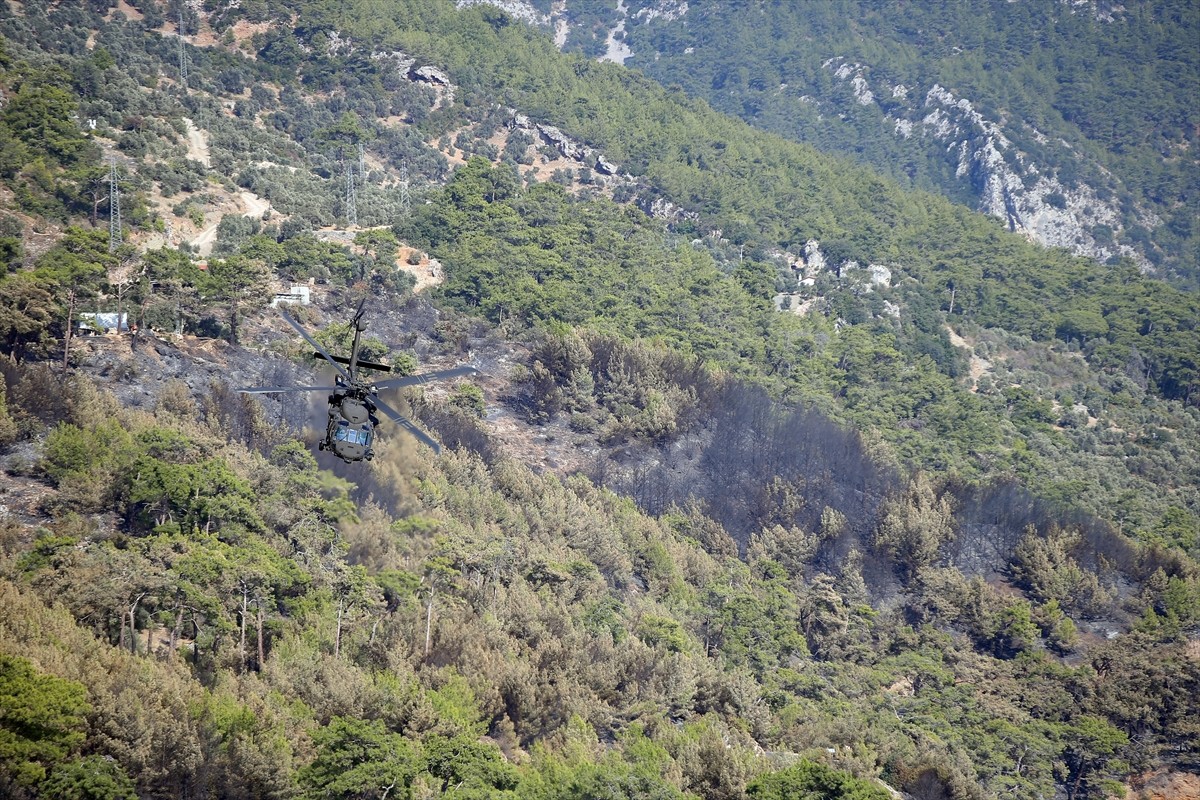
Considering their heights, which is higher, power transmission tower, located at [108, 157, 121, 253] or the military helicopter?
the military helicopter

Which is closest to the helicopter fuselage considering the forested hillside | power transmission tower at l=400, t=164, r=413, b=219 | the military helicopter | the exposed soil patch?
the military helicopter

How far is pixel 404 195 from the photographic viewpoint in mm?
120625

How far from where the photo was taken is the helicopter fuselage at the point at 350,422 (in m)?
34.2

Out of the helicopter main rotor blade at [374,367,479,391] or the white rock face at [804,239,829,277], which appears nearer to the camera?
the helicopter main rotor blade at [374,367,479,391]

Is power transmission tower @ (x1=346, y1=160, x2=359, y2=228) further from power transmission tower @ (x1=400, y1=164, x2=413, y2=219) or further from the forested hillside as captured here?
power transmission tower @ (x1=400, y1=164, x2=413, y2=219)

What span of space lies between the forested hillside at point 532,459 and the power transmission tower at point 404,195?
866mm

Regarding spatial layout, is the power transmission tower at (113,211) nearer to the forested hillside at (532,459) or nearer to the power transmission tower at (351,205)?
the forested hillside at (532,459)

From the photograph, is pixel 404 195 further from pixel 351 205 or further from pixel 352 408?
pixel 352 408

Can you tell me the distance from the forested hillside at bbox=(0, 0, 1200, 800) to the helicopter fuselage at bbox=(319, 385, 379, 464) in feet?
2.84

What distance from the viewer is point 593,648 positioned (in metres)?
61.7

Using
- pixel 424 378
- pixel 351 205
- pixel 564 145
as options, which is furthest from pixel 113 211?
pixel 424 378

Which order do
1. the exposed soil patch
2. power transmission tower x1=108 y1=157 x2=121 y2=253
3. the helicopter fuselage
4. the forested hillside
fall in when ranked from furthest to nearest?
the exposed soil patch → power transmission tower x1=108 y1=157 x2=121 y2=253 → the forested hillside → the helicopter fuselage

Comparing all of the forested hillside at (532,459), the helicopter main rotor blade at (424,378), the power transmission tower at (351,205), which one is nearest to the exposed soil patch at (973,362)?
the forested hillside at (532,459)

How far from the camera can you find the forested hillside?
51.0 m
